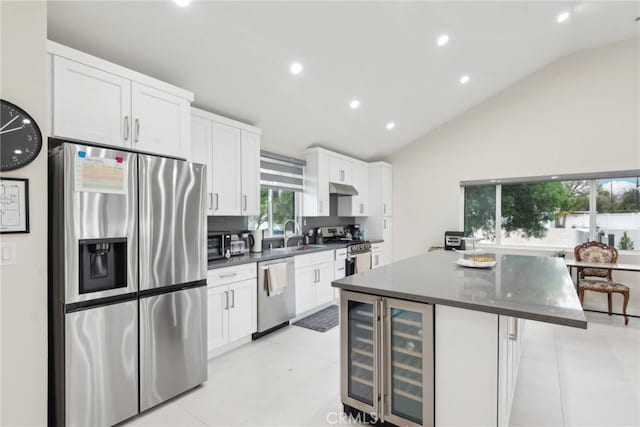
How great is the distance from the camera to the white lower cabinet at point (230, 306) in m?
2.92

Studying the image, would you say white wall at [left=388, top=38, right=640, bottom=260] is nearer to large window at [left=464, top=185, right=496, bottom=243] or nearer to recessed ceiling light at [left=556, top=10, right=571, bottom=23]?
large window at [left=464, top=185, right=496, bottom=243]

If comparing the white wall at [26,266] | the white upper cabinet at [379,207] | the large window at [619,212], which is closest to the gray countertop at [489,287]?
the white wall at [26,266]

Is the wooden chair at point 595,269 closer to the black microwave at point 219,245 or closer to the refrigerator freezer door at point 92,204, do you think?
the black microwave at point 219,245

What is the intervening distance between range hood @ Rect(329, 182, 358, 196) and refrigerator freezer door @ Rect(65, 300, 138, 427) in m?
3.44

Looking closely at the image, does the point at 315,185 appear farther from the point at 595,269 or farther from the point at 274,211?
the point at 595,269

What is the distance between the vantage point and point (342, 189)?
5.21m

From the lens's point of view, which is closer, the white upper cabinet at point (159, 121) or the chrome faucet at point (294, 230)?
the white upper cabinet at point (159, 121)

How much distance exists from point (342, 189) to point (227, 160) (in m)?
2.22

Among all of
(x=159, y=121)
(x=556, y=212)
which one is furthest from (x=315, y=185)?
(x=556, y=212)

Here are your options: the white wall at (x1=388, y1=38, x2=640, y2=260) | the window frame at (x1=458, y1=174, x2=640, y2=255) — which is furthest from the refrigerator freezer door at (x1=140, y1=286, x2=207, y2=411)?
the window frame at (x1=458, y1=174, x2=640, y2=255)

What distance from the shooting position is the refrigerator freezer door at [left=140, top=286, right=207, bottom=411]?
2.17 m

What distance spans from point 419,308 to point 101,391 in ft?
6.57

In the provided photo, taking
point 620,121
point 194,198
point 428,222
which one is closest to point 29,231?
point 194,198

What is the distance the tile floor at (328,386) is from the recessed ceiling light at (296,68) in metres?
2.92
